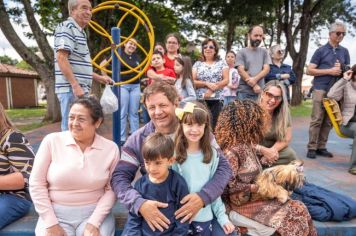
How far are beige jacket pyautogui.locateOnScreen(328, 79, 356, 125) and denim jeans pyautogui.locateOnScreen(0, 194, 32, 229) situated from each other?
13.2ft

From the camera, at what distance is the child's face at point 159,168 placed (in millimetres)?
2059

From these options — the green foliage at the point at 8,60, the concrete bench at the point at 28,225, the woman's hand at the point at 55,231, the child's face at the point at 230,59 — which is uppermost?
→ the green foliage at the point at 8,60

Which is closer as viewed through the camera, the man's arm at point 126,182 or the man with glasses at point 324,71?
the man's arm at point 126,182

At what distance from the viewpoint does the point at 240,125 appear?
254cm

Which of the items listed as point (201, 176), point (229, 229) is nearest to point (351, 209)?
point (229, 229)

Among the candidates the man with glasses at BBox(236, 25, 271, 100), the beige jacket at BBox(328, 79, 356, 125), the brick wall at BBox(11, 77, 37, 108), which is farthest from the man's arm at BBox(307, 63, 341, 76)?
the brick wall at BBox(11, 77, 37, 108)

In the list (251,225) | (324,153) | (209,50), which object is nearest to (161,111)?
(251,225)

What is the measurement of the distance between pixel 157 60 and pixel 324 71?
244 centimetres

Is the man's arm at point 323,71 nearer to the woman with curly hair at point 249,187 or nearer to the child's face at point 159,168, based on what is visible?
the woman with curly hair at point 249,187

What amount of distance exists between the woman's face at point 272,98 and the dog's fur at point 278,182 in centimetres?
71

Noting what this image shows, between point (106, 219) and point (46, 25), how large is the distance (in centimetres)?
1518

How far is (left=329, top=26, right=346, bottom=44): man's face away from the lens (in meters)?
4.96

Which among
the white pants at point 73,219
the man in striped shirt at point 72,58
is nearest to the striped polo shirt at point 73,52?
the man in striped shirt at point 72,58

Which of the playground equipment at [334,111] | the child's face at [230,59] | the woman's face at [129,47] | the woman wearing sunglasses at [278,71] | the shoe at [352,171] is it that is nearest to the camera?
the shoe at [352,171]
